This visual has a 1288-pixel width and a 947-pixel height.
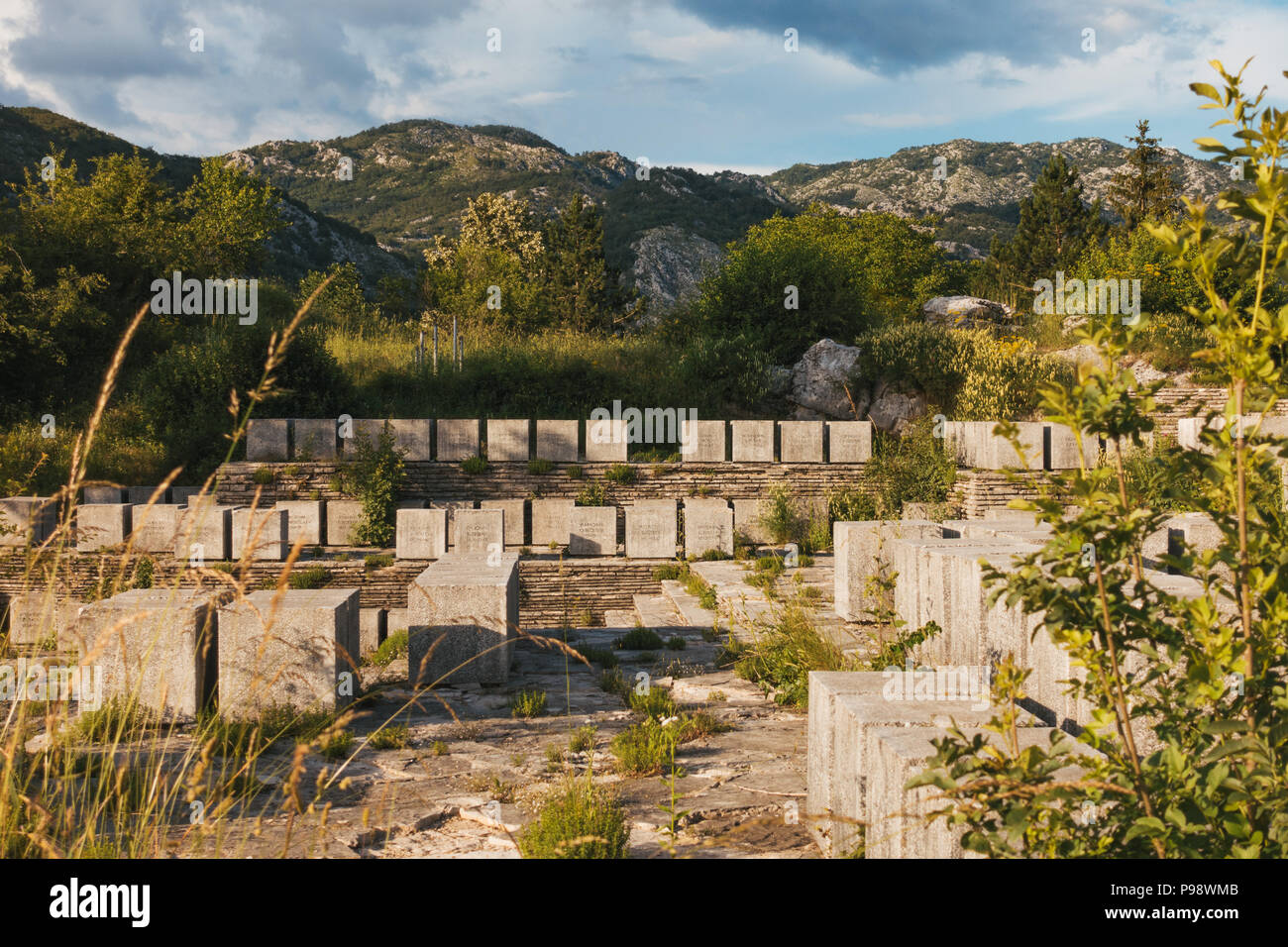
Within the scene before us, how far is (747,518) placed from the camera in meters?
10.1

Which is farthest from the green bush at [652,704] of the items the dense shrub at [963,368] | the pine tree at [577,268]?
the pine tree at [577,268]

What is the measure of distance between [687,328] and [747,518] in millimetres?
8071

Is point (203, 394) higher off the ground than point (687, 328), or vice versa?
point (687, 328)

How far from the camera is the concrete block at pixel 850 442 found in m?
11.1

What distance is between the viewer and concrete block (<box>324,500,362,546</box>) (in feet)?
33.1

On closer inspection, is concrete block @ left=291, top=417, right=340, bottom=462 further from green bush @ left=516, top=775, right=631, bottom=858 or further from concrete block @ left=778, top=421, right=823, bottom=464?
green bush @ left=516, top=775, right=631, bottom=858

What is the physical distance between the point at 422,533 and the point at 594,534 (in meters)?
1.81

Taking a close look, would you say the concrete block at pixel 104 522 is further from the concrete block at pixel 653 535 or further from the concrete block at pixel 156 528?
the concrete block at pixel 653 535

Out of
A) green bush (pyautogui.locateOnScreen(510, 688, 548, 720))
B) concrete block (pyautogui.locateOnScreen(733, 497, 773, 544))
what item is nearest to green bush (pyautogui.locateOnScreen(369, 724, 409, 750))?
green bush (pyautogui.locateOnScreen(510, 688, 548, 720))

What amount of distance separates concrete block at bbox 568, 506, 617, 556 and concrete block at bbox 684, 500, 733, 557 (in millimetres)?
804

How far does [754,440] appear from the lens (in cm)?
1112

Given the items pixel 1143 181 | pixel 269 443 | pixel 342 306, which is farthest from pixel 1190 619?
pixel 1143 181
